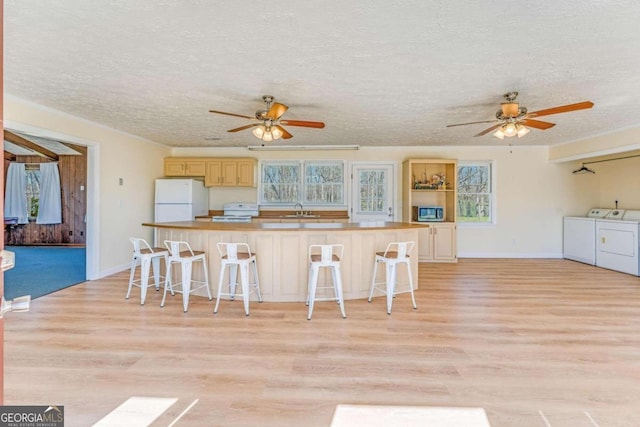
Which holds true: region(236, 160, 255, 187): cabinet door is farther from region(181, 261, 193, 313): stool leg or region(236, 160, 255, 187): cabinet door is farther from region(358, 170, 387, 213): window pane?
region(181, 261, 193, 313): stool leg

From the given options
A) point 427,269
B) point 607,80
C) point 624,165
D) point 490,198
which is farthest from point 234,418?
point 624,165

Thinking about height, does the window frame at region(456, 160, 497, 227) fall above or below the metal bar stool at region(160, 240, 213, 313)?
above

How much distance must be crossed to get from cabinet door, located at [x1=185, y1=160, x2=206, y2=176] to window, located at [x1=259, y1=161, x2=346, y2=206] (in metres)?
1.20

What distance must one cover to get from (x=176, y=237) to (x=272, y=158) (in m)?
3.23

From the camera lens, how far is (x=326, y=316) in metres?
3.38

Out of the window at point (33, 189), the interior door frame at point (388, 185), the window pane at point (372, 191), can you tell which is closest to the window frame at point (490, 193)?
the interior door frame at point (388, 185)

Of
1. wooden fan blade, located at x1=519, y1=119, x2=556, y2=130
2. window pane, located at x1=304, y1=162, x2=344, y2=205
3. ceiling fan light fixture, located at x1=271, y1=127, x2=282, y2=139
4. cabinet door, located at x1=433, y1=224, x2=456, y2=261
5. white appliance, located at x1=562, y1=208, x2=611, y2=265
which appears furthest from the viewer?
window pane, located at x1=304, y1=162, x2=344, y2=205

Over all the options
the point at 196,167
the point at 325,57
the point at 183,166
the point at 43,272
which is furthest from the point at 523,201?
the point at 43,272

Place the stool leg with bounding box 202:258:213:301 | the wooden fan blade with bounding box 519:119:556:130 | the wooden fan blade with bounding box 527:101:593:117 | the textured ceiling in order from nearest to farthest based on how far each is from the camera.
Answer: the textured ceiling
the wooden fan blade with bounding box 527:101:593:117
the wooden fan blade with bounding box 519:119:556:130
the stool leg with bounding box 202:258:213:301

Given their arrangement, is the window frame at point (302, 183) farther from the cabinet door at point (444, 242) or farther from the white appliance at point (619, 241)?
the white appliance at point (619, 241)

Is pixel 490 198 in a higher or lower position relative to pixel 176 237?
higher

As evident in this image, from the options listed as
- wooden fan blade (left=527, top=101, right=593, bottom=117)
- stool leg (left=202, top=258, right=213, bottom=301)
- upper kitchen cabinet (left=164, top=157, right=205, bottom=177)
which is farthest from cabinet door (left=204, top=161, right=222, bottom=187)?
wooden fan blade (left=527, top=101, right=593, bottom=117)

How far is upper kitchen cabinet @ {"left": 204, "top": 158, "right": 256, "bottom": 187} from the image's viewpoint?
670 cm

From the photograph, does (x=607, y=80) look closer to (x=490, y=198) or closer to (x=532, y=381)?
(x=532, y=381)
